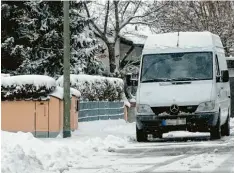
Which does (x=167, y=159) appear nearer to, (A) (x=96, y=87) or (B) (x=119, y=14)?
(A) (x=96, y=87)

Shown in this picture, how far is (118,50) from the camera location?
2549 inches

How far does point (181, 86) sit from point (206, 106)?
31.6 inches

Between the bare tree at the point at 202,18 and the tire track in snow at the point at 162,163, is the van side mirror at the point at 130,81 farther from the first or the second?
the bare tree at the point at 202,18

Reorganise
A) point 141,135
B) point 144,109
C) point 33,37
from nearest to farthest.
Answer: point 144,109, point 141,135, point 33,37

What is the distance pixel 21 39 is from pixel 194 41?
17296 millimetres

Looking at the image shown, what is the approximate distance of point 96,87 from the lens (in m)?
23.7

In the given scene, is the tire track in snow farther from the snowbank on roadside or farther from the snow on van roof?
the snow on van roof

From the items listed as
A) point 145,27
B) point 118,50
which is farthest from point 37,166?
point 118,50

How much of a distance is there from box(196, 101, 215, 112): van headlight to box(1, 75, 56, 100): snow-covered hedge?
4.32 meters

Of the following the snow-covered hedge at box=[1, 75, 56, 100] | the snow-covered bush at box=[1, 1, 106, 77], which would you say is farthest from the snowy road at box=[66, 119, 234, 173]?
the snow-covered bush at box=[1, 1, 106, 77]

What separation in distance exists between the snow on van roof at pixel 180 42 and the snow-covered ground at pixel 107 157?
2923mm

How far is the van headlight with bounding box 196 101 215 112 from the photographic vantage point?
15.4 metres

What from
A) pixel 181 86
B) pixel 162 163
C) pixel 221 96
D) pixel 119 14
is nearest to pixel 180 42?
pixel 181 86

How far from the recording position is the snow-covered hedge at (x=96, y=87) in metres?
22.0
